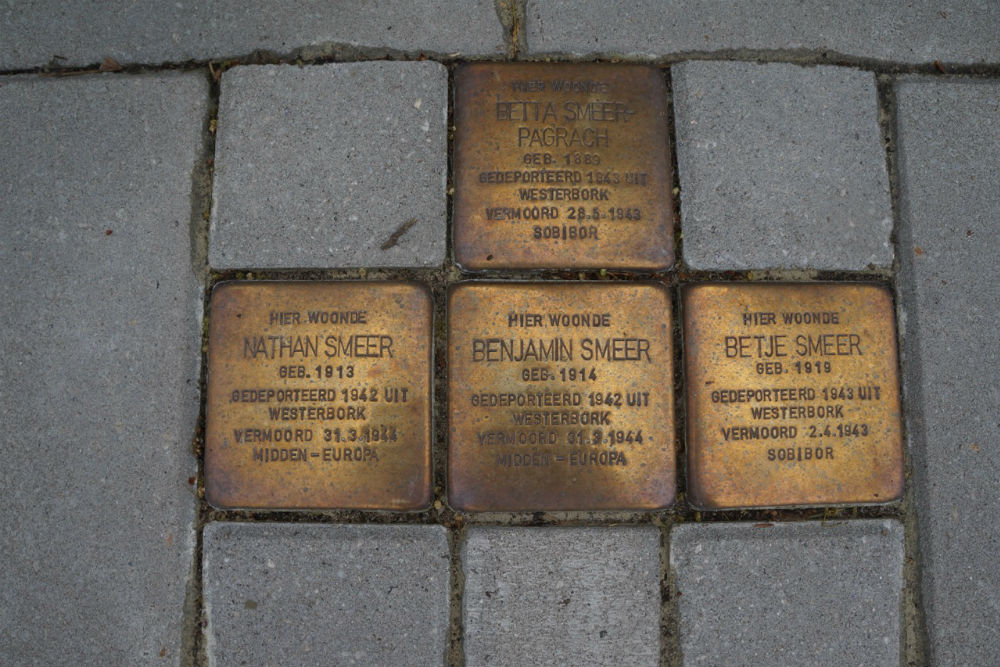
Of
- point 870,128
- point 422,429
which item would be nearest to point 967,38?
point 870,128

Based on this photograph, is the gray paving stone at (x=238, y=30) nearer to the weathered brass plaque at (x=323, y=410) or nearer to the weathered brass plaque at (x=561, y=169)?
the weathered brass plaque at (x=561, y=169)

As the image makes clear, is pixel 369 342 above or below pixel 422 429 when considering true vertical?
above

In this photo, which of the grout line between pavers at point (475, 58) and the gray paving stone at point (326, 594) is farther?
the grout line between pavers at point (475, 58)

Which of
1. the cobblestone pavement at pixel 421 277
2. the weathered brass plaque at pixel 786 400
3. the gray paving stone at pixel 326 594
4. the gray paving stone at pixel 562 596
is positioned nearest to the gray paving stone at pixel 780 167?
the cobblestone pavement at pixel 421 277

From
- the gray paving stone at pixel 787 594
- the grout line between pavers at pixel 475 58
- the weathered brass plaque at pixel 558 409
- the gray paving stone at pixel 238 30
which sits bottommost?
the gray paving stone at pixel 787 594

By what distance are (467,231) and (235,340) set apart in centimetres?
57

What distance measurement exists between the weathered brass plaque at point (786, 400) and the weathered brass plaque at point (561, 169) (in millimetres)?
221

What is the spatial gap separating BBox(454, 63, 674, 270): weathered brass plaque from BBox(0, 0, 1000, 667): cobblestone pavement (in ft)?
0.17

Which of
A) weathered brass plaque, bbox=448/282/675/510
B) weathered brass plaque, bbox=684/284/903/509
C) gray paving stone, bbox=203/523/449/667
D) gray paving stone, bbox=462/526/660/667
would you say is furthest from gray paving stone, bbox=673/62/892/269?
gray paving stone, bbox=203/523/449/667

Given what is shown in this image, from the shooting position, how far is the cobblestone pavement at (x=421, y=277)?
1.32 m

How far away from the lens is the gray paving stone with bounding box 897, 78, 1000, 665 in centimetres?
136

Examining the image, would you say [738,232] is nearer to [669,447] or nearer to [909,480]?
[669,447]

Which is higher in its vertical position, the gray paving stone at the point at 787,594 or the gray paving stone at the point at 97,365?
the gray paving stone at the point at 97,365

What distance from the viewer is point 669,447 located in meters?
1.32
